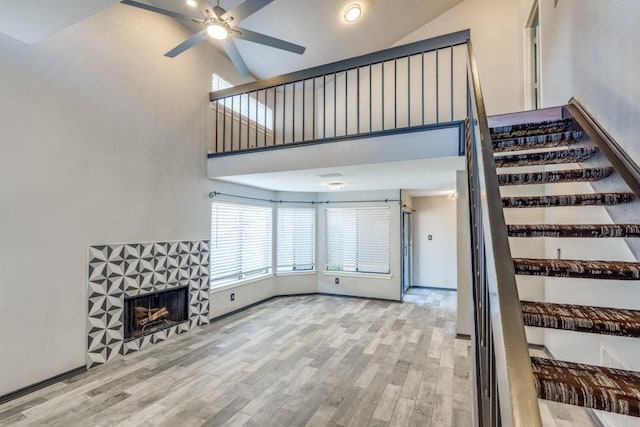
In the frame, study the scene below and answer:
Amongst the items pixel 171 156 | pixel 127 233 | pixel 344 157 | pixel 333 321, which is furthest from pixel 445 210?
pixel 127 233

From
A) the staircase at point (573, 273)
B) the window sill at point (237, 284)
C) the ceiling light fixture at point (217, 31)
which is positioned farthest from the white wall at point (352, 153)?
the window sill at point (237, 284)

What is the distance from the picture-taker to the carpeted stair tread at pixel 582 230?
1.75 m

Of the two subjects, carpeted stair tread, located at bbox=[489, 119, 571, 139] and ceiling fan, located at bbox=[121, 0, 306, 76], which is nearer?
ceiling fan, located at bbox=[121, 0, 306, 76]

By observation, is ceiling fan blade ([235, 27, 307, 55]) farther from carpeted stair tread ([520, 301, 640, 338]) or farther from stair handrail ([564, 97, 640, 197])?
carpeted stair tread ([520, 301, 640, 338])

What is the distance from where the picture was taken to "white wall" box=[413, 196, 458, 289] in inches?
290

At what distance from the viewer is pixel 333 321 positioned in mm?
4938

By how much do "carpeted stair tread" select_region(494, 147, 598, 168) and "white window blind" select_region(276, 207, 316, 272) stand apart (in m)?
4.60

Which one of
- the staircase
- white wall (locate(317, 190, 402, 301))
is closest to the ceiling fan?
→ the staircase

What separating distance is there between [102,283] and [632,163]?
185 inches

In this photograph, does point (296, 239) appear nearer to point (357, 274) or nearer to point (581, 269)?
point (357, 274)

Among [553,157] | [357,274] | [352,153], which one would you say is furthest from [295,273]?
[553,157]

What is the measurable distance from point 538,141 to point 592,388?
7.29ft

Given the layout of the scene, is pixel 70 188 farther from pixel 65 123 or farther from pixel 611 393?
pixel 611 393

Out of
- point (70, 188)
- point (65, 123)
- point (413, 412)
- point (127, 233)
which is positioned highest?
point (65, 123)
